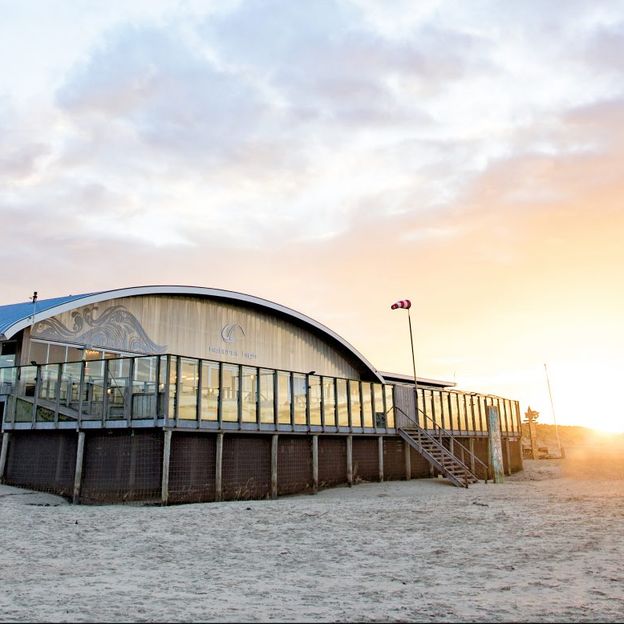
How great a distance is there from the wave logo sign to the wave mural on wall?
3447 millimetres

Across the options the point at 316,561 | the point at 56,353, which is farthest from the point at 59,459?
the point at 316,561

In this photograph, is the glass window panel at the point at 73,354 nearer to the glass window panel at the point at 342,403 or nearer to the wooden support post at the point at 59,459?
the wooden support post at the point at 59,459

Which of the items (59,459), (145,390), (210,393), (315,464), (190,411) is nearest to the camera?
(145,390)

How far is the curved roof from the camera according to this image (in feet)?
72.3

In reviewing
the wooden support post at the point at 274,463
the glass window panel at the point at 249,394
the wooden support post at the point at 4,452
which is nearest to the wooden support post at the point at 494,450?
the wooden support post at the point at 274,463

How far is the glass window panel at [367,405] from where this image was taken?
24.7m

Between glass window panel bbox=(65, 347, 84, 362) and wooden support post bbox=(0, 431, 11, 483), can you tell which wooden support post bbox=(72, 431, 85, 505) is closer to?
wooden support post bbox=(0, 431, 11, 483)

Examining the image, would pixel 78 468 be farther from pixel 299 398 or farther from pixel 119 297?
pixel 119 297

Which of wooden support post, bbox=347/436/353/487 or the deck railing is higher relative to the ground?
the deck railing

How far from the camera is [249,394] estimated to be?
64.8 feet

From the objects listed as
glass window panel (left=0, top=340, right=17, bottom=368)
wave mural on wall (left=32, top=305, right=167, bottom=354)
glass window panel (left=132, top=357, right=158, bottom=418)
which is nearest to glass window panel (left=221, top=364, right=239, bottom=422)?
glass window panel (left=132, top=357, right=158, bottom=418)

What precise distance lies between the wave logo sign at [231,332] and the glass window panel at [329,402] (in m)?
7.78

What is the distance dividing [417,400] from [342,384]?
5148mm

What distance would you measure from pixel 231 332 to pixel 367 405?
8356 mm
